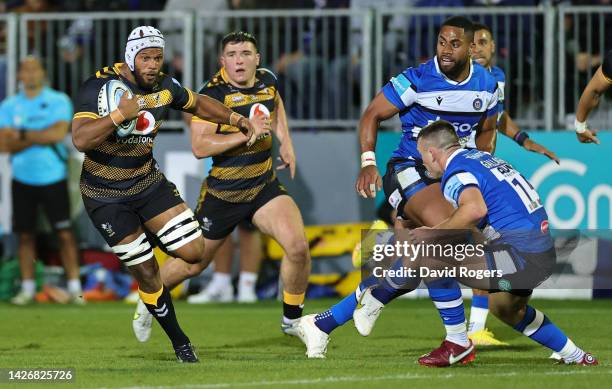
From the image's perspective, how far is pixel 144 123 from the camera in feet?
33.9

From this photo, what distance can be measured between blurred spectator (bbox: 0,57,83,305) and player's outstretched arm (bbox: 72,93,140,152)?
6856 millimetres

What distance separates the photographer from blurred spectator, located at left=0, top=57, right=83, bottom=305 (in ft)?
54.6

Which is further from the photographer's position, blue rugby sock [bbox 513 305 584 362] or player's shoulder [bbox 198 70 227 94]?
player's shoulder [bbox 198 70 227 94]

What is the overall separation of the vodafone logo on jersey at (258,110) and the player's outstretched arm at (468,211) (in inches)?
140

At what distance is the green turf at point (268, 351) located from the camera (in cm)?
888

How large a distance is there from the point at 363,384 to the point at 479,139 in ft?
11.7

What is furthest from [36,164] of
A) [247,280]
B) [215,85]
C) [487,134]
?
[487,134]

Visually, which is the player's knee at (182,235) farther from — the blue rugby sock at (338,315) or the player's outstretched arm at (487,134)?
the player's outstretched arm at (487,134)

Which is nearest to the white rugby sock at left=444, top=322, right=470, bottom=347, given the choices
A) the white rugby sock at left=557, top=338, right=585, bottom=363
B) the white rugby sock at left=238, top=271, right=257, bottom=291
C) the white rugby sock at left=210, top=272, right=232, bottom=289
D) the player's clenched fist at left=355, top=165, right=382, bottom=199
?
the white rugby sock at left=557, top=338, right=585, bottom=363

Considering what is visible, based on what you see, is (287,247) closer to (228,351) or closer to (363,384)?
(228,351)

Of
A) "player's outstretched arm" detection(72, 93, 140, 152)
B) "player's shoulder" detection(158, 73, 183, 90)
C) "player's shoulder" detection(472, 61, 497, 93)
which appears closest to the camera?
"player's outstretched arm" detection(72, 93, 140, 152)

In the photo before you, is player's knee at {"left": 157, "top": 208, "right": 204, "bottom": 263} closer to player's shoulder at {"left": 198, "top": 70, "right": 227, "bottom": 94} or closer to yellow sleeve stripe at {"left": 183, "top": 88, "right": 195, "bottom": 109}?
yellow sleeve stripe at {"left": 183, "top": 88, "right": 195, "bottom": 109}

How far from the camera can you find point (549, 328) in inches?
377

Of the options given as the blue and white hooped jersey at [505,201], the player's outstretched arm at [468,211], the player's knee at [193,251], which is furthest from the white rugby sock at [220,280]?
the player's outstretched arm at [468,211]
